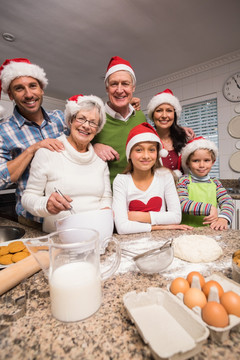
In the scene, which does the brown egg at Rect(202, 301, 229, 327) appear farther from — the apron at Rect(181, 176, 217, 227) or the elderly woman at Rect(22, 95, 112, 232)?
the apron at Rect(181, 176, 217, 227)

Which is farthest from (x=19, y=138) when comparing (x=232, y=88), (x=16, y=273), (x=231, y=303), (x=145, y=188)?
(x=232, y=88)

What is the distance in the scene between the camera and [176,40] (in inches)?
108

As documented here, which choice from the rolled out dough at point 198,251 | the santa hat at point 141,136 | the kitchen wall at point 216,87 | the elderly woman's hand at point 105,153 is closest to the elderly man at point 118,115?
the elderly woman's hand at point 105,153

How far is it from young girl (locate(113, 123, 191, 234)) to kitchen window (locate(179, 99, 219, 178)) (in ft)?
8.72

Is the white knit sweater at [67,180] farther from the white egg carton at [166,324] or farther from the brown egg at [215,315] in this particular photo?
the brown egg at [215,315]

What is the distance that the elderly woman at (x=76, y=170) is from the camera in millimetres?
1047

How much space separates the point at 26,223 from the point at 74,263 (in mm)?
892

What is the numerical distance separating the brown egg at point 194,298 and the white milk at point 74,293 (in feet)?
0.67

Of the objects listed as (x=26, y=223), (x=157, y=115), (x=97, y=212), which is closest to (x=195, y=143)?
(x=157, y=115)

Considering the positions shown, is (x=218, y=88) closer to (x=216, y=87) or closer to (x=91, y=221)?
(x=216, y=87)

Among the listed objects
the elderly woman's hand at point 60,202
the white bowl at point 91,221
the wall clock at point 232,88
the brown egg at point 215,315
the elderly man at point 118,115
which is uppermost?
the wall clock at point 232,88

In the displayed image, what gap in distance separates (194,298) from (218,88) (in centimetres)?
372

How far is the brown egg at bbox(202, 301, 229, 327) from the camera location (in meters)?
0.41

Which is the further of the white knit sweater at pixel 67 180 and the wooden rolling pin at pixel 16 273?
the white knit sweater at pixel 67 180
